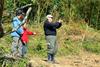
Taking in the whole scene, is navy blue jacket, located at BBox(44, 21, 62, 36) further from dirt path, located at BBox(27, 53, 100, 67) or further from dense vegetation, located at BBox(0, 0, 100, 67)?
dense vegetation, located at BBox(0, 0, 100, 67)

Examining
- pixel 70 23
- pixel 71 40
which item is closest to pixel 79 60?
pixel 71 40

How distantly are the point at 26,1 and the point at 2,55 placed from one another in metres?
13.8

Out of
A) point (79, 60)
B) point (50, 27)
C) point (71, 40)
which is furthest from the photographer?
point (71, 40)

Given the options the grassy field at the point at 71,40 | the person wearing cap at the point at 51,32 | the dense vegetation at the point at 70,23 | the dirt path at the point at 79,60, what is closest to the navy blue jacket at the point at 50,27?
the person wearing cap at the point at 51,32

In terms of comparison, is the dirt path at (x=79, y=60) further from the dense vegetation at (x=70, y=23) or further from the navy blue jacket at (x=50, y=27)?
the navy blue jacket at (x=50, y=27)

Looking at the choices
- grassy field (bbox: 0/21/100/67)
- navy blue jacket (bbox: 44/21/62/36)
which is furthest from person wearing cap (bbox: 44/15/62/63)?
grassy field (bbox: 0/21/100/67)

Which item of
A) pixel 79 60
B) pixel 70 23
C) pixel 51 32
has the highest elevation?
pixel 70 23

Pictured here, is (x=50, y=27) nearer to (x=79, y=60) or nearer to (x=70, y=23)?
(x=79, y=60)

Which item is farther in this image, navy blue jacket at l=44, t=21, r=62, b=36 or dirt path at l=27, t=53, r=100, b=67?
dirt path at l=27, t=53, r=100, b=67

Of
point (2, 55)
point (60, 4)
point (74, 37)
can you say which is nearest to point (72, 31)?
point (74, 37)

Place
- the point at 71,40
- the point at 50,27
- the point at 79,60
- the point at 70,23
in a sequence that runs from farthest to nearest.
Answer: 1. the point at 70,23
2. the point at 71,40
3. the point at 79,60
4. the point at 50,27

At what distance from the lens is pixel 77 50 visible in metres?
15.4

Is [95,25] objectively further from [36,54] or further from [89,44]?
[36,54]

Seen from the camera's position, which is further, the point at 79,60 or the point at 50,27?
the point at 79,60
